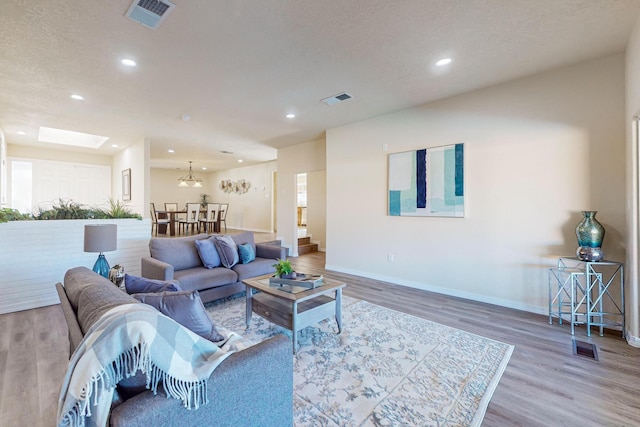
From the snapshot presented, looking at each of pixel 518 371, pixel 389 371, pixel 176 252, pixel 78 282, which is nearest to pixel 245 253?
pixel 176 252

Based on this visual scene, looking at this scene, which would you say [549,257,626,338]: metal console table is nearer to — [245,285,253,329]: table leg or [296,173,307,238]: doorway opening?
[245,285,253,329]: table leg

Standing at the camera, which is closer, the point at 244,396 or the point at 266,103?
the point at 244,396

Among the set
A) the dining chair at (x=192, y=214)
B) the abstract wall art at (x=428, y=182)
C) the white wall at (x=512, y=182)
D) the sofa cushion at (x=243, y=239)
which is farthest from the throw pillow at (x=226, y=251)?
the dining chair at (x=192, y=214)

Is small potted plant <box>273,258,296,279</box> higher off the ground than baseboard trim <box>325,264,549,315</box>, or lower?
higher

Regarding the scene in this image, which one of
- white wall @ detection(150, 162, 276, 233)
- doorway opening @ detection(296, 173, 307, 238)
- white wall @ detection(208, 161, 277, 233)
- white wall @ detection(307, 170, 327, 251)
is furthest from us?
doorway opening @ detection(296, 173, 307, 238)

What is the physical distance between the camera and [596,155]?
2873 millimetres

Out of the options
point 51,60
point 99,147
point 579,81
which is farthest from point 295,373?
point 99,147

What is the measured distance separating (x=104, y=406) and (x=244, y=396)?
0.45 metres

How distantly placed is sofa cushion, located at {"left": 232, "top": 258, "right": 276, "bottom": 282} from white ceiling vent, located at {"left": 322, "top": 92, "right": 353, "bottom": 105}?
2379mm

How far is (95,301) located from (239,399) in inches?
30.2

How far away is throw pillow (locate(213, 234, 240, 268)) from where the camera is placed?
3570 mm

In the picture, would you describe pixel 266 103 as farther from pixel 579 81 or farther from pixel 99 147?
pixel 99 147

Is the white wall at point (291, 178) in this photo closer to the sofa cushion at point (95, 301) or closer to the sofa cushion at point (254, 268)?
the sofa cushion at point (254, 268)

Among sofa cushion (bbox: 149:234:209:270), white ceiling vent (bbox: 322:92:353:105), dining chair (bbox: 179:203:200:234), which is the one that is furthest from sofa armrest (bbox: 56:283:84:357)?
dining chair (bbox: 179:203:200:234)
